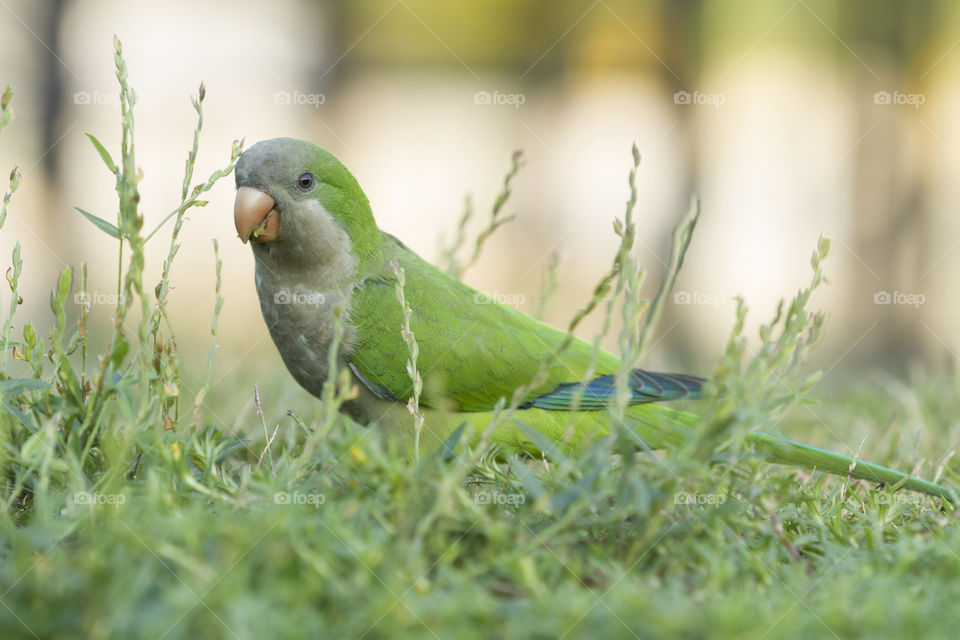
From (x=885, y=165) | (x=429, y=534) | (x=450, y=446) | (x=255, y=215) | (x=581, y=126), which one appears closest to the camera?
(x=429, y=534)

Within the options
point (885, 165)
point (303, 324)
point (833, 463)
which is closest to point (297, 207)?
point (303, 324)

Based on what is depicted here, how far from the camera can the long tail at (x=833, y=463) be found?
2256 millimetres

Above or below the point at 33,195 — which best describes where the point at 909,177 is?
above

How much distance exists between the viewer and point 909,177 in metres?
7.84

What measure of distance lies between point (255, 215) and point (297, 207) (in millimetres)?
151

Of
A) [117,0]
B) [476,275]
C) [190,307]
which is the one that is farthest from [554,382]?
[117,0]

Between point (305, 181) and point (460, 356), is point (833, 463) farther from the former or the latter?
point (305, 181)

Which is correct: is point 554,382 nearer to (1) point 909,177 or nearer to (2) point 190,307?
(2) point 190,307

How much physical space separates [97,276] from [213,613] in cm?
747

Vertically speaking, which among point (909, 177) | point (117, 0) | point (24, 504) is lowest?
point (24, 504)

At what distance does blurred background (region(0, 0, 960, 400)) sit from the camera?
744 cm

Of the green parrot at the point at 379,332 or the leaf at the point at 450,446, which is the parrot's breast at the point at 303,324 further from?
the leaf at the point at 450,446

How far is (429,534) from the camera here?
1.53 m

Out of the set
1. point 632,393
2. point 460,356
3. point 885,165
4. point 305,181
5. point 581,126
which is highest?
point 581,126
